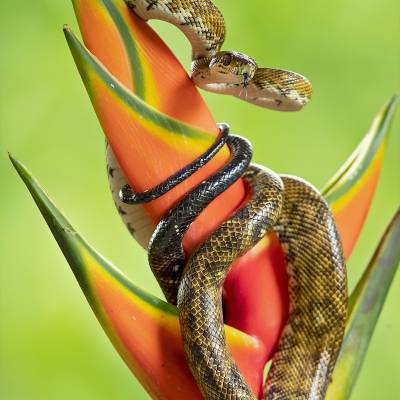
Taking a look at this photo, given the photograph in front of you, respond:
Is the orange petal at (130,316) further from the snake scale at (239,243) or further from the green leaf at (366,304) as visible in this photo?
the green leaf at (366,304)

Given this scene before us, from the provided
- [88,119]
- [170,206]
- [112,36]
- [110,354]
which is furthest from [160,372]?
[88,119]

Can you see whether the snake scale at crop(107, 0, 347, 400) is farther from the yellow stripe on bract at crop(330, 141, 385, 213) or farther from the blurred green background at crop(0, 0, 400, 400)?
the blurred green background at crop(0, 0, 400, 400)

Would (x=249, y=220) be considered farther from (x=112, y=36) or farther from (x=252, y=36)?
(x=252, y=36)

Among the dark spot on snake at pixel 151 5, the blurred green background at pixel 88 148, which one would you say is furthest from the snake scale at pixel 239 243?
the blurred green background at pixel 88 148

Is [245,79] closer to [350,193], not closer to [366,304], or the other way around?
[350,193]

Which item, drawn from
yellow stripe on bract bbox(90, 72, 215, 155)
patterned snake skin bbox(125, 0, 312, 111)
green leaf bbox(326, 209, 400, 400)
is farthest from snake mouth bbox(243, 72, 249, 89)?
green leaf bbox(326, 209, 400, 400)

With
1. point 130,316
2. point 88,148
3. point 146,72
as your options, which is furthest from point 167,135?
point 88,148

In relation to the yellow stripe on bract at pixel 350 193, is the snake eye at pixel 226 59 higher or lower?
higher
